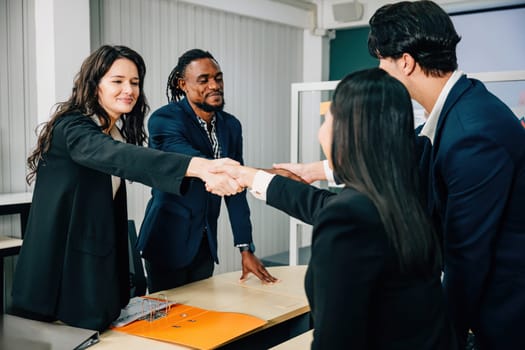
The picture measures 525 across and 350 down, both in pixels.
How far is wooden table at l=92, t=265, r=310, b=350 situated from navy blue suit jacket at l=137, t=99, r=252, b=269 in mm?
185

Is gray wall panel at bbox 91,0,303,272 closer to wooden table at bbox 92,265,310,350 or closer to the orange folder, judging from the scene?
wooden table at bbox 92,265,310,350

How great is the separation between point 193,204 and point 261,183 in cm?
89

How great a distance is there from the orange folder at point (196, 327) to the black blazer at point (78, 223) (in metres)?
0.13

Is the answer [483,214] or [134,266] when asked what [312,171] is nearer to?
[483,214]

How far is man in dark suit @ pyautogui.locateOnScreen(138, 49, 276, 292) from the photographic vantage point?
239 centimetres

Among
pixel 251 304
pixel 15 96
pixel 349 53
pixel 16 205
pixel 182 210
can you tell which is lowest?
pixel 251 304

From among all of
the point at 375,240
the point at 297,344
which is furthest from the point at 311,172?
the point at 375,240

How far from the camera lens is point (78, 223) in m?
1.62

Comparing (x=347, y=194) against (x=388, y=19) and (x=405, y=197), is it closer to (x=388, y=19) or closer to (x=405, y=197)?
(x=405, y=197)

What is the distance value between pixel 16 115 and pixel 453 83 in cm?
356

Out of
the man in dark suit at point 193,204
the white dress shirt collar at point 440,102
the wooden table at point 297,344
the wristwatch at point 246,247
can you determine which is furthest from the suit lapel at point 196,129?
the white dress shirt collar at point 440,102

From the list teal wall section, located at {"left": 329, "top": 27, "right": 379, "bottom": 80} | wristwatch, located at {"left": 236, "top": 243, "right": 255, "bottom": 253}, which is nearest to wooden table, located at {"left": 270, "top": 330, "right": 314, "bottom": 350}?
wristwatch, located at {"left": 236, "top": 243, "right": 255, "bottom": 253}

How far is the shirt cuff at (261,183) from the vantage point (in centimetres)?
156

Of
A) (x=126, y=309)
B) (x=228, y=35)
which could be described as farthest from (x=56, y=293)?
(x=228, y=35)
